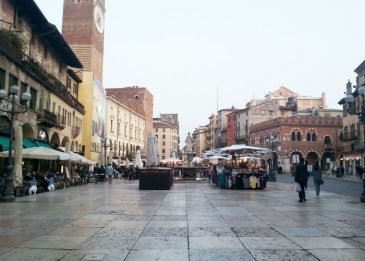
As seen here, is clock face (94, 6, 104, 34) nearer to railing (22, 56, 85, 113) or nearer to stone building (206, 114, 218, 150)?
railing (22, 56, 85, 113)

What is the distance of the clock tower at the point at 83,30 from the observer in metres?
54.1

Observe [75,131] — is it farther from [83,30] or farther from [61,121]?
[83,30]

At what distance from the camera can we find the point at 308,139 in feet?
224

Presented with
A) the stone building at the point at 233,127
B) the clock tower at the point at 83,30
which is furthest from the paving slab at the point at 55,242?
the stone building at the point at 233,127

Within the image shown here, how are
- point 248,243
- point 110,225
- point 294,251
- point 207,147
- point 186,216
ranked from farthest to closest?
1. point 207,147
2. point 186,216
3. point 110,225
4. point 248,243
5. point 294,251

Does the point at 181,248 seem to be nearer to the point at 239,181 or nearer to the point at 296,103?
the point at 239,181

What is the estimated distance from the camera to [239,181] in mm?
24453

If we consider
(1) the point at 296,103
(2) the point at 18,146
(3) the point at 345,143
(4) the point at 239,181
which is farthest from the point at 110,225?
(1) the point at 296,103

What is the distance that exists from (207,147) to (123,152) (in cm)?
7087

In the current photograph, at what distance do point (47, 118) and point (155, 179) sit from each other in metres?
10.2

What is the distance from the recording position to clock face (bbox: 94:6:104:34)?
56069 mm

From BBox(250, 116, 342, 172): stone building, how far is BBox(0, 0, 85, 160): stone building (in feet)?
128

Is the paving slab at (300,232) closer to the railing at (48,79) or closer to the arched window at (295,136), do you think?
the railing at (48,79)

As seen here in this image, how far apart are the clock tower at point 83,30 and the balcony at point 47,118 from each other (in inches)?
948
